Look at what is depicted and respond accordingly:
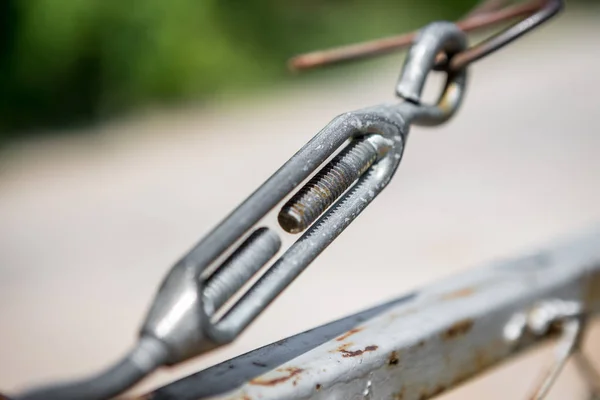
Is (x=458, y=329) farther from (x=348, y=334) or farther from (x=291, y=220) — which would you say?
(x=291, y=220)

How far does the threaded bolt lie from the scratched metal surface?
8 cm

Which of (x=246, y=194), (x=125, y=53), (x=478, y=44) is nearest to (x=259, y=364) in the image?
(x=478, y=44)

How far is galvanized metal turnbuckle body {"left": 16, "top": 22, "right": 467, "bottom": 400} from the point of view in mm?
305

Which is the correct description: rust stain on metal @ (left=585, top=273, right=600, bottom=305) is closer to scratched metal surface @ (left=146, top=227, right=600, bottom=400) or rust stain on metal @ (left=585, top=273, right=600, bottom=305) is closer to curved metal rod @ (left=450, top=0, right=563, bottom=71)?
scratched metal surface @ (left=146, top=227, right=600, bottom=400)

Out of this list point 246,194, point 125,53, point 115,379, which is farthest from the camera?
point 125,53

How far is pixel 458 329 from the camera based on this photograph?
0.49m

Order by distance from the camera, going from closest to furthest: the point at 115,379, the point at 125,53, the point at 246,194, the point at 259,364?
the point at 115,379 < the point at 259,364 < the point at 246,194 < the point at 125,53

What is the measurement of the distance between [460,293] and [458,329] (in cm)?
5

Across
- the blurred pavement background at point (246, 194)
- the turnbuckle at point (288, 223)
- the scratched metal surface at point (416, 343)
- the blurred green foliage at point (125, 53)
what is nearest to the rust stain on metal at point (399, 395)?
the scratched metal surface at point (416, 343)

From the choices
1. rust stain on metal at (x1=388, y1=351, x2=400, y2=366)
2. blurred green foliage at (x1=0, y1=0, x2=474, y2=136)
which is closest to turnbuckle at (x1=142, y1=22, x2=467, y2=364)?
rust stain on metal at (x1=388, y1=351, x2=400, y2=366)

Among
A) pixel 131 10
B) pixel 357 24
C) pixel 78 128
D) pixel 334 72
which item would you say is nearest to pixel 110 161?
pixel 78 128

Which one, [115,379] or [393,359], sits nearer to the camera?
[115,379]

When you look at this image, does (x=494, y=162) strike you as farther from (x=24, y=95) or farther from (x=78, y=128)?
(x=24, y=95)

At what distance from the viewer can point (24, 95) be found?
291cm
